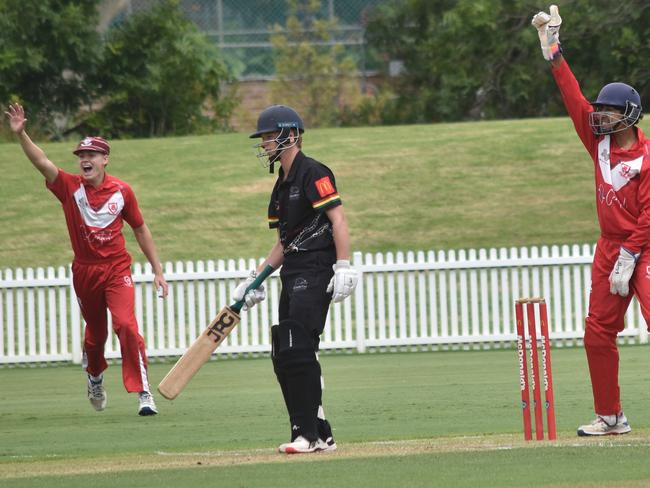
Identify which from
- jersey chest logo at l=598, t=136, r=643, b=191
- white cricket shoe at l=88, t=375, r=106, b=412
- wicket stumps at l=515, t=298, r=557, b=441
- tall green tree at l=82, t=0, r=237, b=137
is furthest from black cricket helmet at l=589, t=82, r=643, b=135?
tall green tree at l=82, t=0, r=237, b=137

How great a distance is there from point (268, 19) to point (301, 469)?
45381mm

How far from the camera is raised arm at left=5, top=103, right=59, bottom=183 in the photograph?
1036 centimetres

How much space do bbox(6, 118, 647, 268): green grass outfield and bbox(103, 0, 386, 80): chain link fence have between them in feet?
68.4

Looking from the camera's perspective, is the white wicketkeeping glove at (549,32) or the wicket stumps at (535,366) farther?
the white wicketkeeping glove at (549,32)

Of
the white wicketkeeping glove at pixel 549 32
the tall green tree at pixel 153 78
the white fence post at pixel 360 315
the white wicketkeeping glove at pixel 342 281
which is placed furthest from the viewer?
the tall green tree at pixel 153 78

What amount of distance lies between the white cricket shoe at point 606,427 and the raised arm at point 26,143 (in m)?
4.37

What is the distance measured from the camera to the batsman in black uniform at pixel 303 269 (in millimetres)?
8531

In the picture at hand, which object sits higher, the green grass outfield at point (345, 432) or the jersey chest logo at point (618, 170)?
the jersey chest logo at point (618, 170)

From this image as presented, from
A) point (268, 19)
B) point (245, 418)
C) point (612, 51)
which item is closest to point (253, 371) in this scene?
point (245, 418)

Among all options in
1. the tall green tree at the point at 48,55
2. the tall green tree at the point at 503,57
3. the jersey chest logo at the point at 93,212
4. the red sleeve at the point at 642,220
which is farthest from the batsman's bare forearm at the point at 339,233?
the tall green tree at the point at 503,57

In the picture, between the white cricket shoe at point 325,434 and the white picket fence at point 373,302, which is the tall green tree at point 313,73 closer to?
the white picket fence at point 373,302

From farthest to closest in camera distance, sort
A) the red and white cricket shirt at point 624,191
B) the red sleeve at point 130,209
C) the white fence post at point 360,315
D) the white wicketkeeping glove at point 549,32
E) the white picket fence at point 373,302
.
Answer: the white fence post at point 360,315 < the white picket fence at point 373,302 < the red sleeve at point 130,209 < the white wicketkeeping glove at point 549,32 < the red and white cricket shirt at point 624,191

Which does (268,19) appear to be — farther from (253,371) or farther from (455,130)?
(253,371)

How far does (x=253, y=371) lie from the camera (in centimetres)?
1584
